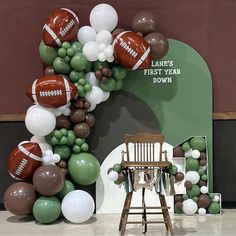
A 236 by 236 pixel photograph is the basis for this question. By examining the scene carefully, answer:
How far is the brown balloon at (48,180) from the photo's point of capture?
4812 mm

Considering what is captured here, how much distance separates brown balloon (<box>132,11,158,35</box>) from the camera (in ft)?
16.8

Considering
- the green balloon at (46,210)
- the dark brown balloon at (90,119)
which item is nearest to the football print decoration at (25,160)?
the green balloon at (46,210)

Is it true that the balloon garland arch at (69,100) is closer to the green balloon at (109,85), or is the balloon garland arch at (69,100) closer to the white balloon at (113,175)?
the green balloon at (109,85)

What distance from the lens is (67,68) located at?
16.8 feet

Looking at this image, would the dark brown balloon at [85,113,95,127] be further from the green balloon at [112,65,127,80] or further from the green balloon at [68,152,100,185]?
the green balloon at [112,65,127,80]

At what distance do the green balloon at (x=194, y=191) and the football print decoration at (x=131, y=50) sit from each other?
127 centimetres

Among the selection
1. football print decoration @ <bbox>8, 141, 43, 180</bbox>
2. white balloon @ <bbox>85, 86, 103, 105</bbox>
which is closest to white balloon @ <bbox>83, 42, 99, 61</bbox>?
white balloon @ <bbox>85, 86, 103, 105</bbox>

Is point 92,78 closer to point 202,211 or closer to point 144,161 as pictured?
point 144,161

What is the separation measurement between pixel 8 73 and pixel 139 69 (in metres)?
1.30

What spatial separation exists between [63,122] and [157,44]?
113cm

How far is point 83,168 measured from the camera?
16.7ft

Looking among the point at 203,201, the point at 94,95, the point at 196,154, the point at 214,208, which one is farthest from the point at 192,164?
the point at 94,95

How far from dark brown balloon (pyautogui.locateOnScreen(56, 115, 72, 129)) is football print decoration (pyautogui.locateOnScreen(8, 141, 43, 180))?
0.97ft

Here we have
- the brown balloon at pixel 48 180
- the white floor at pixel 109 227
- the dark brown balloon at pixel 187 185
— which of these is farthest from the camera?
the dark brown balloon at pixel 187 185
